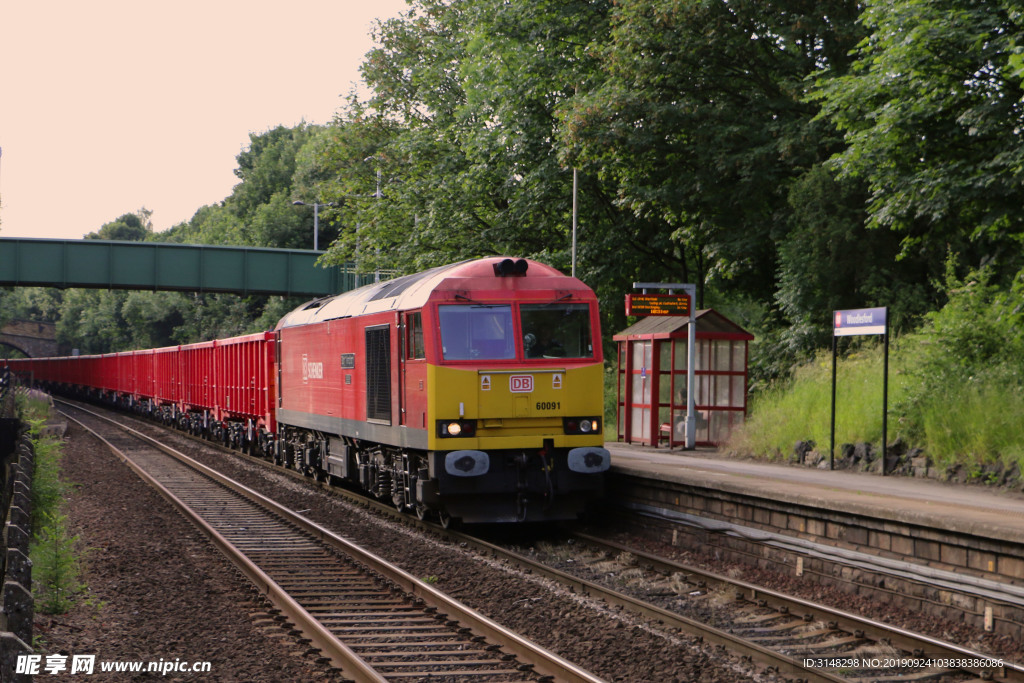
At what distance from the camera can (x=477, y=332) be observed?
1295cm

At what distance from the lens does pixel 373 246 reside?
130 ft

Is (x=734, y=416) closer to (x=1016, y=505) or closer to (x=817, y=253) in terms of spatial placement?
(x=817, y=253)

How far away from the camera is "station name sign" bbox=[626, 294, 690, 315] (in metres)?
20.9

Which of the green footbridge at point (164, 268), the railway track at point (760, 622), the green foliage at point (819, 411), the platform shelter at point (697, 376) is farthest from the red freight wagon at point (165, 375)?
the railway track at point (760, 622)

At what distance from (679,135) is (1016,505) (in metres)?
16.0

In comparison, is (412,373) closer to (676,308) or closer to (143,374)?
(676,308)

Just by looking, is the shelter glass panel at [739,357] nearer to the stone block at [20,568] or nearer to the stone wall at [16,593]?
the stone wall at [16,593]

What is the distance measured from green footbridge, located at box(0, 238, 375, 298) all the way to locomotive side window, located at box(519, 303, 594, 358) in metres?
29.9

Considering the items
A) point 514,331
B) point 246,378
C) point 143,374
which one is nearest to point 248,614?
point 514,331

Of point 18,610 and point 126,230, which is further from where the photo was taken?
point 126,230

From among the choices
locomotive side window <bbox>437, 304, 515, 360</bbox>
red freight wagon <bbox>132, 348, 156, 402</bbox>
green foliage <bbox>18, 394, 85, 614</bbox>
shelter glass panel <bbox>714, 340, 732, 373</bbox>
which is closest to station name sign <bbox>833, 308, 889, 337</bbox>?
shelter glass panel <bbox>714, 340, 732, 373</bbox>

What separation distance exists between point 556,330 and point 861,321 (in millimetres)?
5529

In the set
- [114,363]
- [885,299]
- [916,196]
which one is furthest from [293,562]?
[114,363]

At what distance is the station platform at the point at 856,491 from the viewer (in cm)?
915
